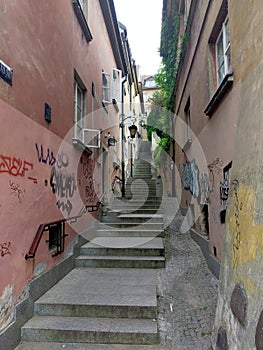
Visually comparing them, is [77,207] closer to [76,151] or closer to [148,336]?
[76,151]

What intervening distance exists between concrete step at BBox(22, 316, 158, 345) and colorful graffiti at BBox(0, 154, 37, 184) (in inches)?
71.6

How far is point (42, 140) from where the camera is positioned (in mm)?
3889

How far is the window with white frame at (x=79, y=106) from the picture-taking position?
5855mm

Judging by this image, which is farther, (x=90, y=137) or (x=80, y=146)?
(x=90, y=137)

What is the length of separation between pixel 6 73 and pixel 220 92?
115 inches

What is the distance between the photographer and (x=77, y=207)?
559 cm

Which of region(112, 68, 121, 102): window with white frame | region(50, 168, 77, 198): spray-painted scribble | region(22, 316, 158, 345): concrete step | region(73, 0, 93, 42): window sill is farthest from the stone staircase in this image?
region(112, 68, 121, 102): window with white frame

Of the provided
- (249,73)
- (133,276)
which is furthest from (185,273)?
(249,73)

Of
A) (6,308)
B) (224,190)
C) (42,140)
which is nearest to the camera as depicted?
(6,308)

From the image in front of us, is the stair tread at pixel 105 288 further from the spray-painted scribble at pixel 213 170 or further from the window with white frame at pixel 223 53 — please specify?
the window with white frame at pixel 223 53

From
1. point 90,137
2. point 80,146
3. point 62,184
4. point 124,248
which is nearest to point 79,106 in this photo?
point 90,137

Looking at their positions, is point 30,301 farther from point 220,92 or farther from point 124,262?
point 220,92

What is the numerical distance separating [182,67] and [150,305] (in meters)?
7.56

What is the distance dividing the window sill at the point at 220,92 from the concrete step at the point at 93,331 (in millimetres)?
3258
